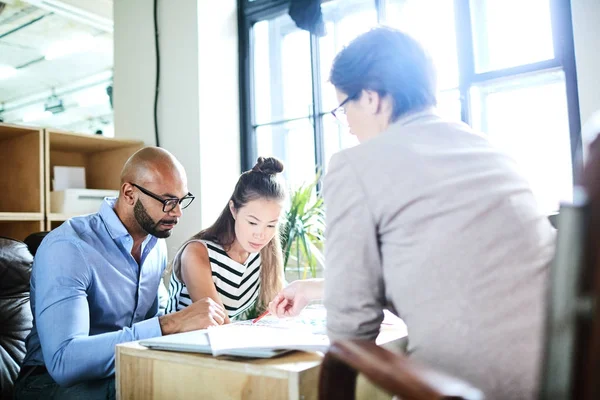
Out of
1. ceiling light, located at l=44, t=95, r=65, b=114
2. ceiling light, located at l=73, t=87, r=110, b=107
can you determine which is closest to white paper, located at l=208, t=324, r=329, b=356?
ceiling light, located at l=73, t=87, r=110, b=107

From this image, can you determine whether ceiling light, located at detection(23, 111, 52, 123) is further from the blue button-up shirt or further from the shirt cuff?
the shirt cuff

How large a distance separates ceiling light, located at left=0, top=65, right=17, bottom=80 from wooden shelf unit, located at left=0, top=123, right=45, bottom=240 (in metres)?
4.34

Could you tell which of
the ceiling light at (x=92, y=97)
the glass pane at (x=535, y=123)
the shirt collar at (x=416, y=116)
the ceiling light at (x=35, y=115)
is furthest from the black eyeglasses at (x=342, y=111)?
the ceiling light at (x=35, y=115)

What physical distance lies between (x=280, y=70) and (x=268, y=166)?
1650 mm

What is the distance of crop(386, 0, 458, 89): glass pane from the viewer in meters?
2.94

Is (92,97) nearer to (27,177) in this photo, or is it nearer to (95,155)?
(95,155)

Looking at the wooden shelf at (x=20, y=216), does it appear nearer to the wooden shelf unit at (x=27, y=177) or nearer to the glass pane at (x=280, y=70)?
the wooden shelf unit at (x=27, y=177)

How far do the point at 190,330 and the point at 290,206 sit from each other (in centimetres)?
159

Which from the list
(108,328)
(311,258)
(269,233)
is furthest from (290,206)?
(108,328)

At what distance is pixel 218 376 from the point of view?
3.50ft

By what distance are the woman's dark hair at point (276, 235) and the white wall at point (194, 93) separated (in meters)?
1.29

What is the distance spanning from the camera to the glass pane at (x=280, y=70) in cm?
359

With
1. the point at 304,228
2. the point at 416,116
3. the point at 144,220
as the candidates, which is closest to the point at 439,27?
the point at 304,228

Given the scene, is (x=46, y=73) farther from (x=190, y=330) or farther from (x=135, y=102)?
(x=190, y=330)
